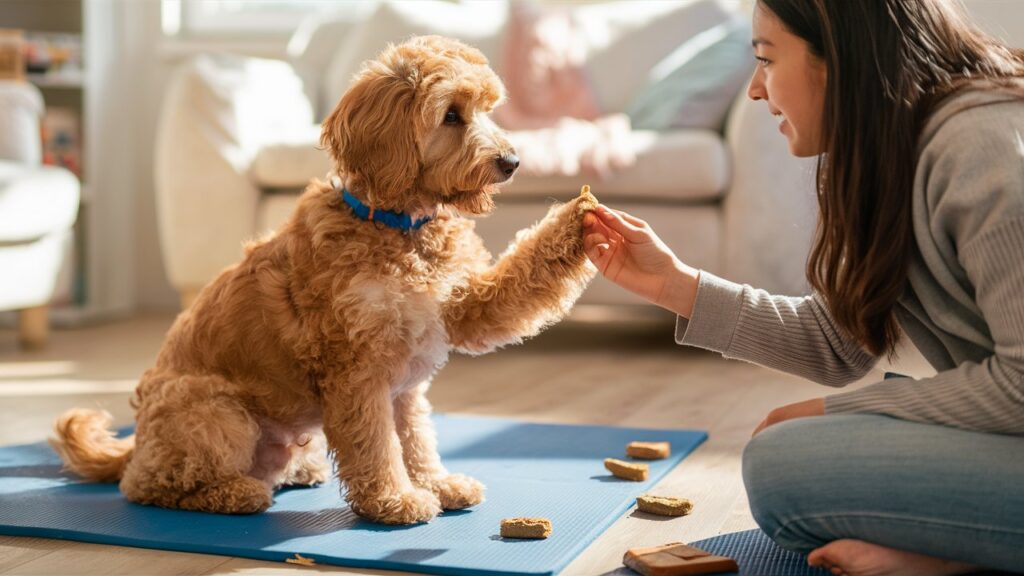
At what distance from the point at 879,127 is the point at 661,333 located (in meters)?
3.39

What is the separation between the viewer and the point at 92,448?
2.52 metres

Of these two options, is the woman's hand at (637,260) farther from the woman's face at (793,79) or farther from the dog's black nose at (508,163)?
the woman's face at (793,79)

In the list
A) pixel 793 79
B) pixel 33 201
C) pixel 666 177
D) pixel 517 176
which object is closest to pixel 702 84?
pixel 666 177

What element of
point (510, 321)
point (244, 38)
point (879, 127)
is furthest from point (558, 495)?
point (244, 38)

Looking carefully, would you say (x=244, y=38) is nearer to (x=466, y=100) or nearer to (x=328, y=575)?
(x=466, y=100)

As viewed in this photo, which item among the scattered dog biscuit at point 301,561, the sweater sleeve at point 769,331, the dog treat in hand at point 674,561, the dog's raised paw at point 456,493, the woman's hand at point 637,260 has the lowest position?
the dog's raised paw at point 456,493

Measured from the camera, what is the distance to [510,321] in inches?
87.1

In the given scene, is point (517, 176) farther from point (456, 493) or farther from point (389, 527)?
point (389, 527)

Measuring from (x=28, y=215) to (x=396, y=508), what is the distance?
275 cm

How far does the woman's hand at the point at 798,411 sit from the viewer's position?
183 centimetres

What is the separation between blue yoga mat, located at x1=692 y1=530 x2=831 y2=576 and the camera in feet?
6.11

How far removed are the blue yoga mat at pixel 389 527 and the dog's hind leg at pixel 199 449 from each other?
0.04m

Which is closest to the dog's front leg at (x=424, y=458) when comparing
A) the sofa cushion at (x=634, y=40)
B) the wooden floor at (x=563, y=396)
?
the wooden floor at (x=563, y=396)

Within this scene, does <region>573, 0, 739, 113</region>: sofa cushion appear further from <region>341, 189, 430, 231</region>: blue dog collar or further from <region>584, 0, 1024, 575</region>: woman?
<region>584, 0, 1024, 575</region>: woman
